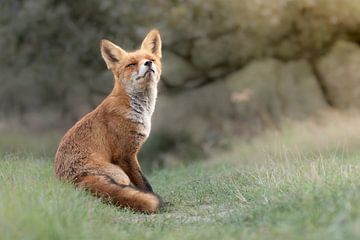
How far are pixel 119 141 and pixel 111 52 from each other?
107cm

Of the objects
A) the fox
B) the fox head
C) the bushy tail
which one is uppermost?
the fox head

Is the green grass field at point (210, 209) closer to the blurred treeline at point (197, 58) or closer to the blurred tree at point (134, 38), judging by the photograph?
the blurred treeline at point (197, 58)

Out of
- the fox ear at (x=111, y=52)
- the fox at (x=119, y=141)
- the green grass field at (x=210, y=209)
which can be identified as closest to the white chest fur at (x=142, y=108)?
the fox at (x=119, y=141)

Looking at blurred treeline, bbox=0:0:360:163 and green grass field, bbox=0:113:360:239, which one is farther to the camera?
blurred treeline, bbox=0:0:360:163

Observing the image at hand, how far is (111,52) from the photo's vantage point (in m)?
7.44

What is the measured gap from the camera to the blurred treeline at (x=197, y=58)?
44.0 ft

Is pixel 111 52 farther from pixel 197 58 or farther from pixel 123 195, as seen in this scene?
pixel 197 58

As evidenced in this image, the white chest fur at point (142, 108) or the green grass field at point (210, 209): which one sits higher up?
the white chest fur at point (142, 108)

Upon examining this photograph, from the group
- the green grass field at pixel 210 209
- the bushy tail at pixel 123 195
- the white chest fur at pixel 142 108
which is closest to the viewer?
the green grass field at pixel 210 209

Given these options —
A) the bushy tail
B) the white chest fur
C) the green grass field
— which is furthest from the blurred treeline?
the bushy tail

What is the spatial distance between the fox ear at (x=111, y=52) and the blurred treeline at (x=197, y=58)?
230 inches

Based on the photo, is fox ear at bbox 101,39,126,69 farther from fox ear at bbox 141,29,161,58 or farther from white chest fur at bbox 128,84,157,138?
white chest fur at bbox 128,84,157,138

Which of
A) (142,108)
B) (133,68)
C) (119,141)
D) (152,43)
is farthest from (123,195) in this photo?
(152,43)

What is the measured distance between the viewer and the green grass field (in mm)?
4457
